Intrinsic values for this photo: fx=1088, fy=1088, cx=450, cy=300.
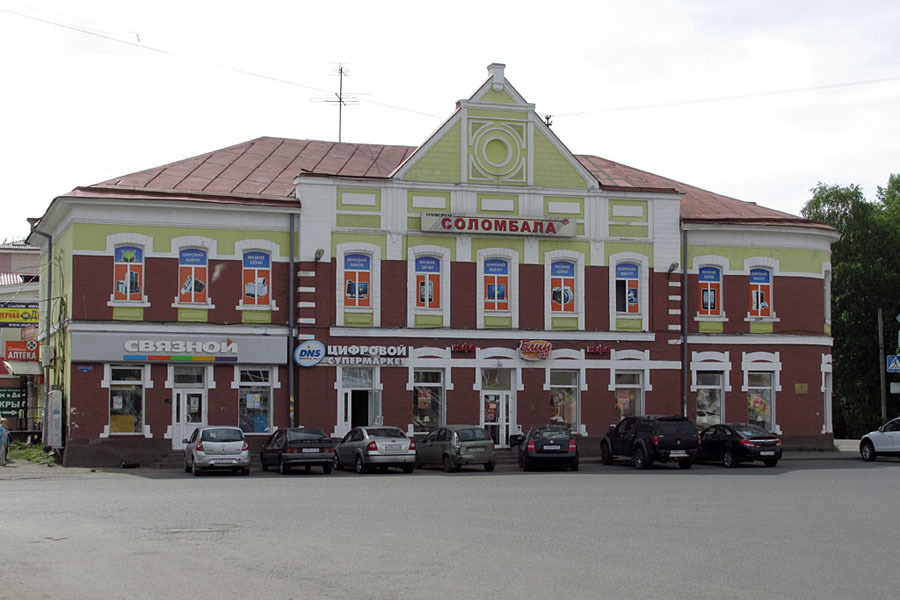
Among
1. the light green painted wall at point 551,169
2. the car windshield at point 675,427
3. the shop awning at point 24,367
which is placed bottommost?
the car windshield at point 675,427

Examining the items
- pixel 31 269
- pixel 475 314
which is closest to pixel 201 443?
pixel 475 314

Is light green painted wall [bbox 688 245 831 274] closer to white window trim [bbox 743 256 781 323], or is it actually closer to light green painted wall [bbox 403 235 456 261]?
white window trim [bbox 743 256 781 323]

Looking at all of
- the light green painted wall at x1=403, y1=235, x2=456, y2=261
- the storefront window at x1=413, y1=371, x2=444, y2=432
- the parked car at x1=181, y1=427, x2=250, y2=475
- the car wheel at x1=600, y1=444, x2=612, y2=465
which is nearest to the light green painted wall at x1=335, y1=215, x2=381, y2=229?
the light green painted wall at x1=403, y1=235, x2=456, y2=261

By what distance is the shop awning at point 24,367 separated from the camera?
42.8 m

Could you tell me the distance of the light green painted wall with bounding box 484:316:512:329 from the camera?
3931cm

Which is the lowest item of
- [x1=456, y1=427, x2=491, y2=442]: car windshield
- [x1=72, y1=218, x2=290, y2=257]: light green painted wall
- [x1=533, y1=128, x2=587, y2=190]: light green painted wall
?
[x1=456, y1=427, x2=491, y2=442]: car windshield

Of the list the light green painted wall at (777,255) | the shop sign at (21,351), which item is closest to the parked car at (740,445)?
the light green painted wall at (777,255)

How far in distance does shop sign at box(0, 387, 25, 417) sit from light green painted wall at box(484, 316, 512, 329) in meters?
21.0

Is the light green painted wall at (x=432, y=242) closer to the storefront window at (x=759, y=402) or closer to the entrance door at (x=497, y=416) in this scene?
the entrance door at (x=497, y=416)

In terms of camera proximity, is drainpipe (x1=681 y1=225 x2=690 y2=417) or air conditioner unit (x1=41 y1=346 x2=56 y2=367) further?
drainpipe (x1=681 y1=225 x2=690 y2=417)

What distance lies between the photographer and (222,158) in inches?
1645

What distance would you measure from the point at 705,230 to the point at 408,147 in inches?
496

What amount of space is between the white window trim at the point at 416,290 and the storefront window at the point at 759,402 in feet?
40.6

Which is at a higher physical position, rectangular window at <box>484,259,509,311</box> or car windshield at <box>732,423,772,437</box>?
rectangular window at <box>484,259,509,311</box>
